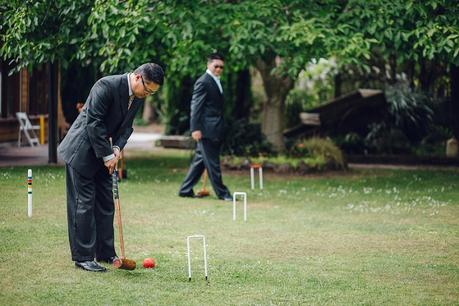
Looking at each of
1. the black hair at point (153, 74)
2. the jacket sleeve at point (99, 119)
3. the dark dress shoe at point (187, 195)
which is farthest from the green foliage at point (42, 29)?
the black hair at point (153, 74)

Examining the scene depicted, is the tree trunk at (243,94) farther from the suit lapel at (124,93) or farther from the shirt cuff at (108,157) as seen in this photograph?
the shirt cuff at (108,157)

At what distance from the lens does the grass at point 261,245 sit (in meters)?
7.17

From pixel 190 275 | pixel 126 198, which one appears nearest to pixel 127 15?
pixel 126 198

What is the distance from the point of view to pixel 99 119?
7781 mm

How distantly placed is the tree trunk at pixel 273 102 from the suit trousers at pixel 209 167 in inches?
192

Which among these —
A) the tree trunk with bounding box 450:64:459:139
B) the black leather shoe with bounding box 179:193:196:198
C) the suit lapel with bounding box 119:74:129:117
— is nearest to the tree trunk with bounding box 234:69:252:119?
the tree trunk with bounding box 450:64:459:139

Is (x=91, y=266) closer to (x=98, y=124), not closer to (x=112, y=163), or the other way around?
(x=112, y=163)

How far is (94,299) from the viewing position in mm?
6824

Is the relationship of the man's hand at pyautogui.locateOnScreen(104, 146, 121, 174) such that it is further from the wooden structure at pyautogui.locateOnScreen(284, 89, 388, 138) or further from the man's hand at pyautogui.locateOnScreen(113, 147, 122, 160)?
the wooden structure at pyautogui.locateOnScreen(284, 89, 388, 138)

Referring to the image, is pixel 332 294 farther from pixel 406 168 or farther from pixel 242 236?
pixel 406 168

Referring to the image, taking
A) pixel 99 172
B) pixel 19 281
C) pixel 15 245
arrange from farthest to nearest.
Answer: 1. pixel 15 245
2. pixel 99 172
3. pixel 19 281

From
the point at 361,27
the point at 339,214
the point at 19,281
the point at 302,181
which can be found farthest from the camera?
the point at 302,181

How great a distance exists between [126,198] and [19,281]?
5.77 m

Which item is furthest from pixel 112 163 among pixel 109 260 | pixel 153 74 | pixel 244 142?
pixel 244 142
